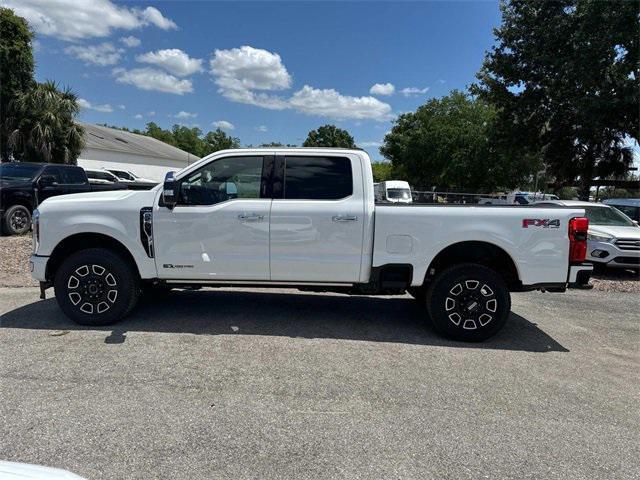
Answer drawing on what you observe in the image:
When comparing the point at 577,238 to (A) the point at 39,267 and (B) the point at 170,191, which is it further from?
(A) the point at 39,267

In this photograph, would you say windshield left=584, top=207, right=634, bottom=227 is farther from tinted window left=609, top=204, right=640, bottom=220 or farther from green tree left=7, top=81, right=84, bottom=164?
green tree left=7, top=81, right=84, bottom=164

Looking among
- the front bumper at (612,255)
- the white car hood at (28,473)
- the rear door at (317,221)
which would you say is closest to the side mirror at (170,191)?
the rear door at (317,221)

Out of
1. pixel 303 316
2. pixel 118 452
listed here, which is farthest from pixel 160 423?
pixel 303 316

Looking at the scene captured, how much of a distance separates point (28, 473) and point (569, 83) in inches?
714

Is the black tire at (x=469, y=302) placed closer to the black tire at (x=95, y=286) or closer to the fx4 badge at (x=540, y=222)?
the fx4 badge at (x=540, y=222)

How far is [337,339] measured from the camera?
199 inches

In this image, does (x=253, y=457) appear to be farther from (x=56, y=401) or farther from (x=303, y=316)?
(x=303, y=316)

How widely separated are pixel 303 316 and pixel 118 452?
3129mm

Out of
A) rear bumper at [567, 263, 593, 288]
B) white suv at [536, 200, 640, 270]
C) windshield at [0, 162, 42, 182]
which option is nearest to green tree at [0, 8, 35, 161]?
windshield at [0, 162, 42, 182]

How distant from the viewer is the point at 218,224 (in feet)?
16.7

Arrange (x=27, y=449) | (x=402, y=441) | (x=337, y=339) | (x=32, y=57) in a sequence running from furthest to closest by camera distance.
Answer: (x=32, y=57)
(x=337, y=339)
(x=402, y=441)
(x=27, y=449)

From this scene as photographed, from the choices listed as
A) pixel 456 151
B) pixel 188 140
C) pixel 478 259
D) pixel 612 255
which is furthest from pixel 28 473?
pixel 188 140

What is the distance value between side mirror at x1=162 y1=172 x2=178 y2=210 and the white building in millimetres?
31553

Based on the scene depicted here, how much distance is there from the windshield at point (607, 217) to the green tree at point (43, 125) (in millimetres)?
22100
